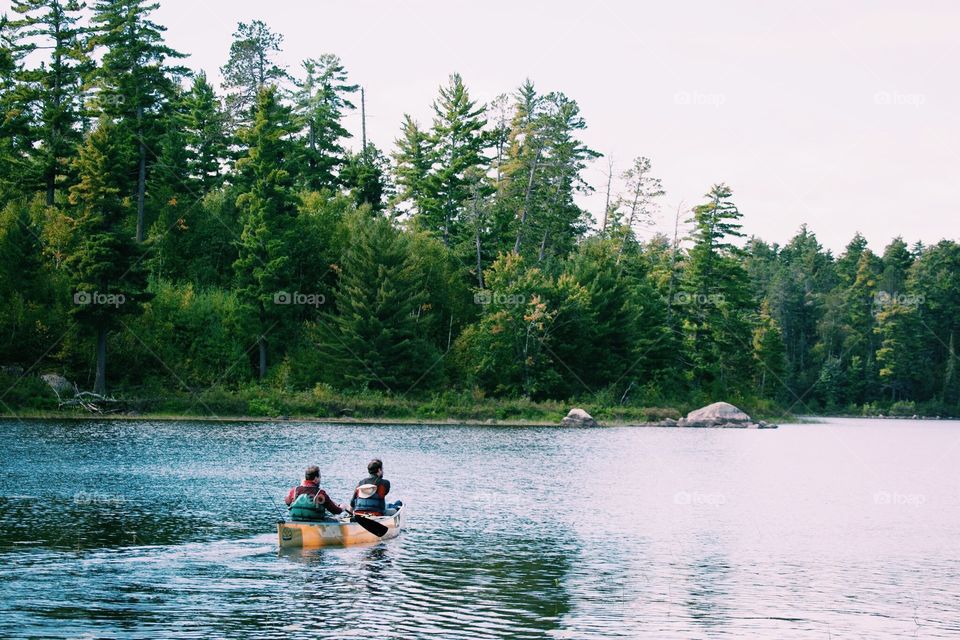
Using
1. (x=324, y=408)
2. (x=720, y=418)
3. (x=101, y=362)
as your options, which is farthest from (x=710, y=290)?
(x=101, y=362)

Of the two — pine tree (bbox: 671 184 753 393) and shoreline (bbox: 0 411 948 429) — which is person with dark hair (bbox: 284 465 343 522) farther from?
pine tree (bbox: 671 184 753 393)

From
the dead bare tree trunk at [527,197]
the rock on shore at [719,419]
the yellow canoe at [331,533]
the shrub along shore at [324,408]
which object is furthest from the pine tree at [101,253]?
the rock on shore at [719,419]

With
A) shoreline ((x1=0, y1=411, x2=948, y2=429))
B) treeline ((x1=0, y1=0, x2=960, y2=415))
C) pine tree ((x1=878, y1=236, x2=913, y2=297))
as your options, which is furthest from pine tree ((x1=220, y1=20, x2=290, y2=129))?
pine tree ((x1=878, y1=236, x2=913, y2=297))

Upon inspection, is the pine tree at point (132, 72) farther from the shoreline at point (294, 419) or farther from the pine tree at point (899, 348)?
the pine tree at point (899, 348)

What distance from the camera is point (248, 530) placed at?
28.1 metres

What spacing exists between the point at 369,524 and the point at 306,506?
6.19 feet

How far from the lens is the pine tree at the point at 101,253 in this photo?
6675 cm

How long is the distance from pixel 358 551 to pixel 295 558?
2034mm

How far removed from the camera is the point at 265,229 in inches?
3214

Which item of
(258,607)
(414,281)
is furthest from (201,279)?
(258,607)

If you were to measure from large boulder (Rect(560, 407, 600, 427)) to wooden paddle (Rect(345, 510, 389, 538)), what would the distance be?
56.6 meters

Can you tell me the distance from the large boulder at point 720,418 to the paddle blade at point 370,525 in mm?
69543

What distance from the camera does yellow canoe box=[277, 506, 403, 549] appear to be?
82.6ft

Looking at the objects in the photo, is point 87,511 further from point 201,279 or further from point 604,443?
point 201,279
